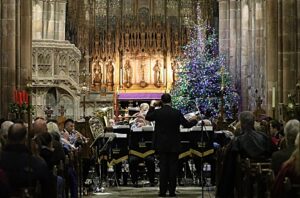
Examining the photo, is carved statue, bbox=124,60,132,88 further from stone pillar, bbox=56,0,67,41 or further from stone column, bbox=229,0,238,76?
stone column, bbox=229,0,238,76

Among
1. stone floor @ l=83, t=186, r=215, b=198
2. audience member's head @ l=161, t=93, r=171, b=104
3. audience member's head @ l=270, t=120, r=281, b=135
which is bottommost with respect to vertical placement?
stone floor @ l=83, t=186, r=215, b=198

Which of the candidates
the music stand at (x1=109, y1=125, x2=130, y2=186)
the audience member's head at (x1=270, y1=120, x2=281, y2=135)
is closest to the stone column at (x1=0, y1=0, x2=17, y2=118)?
the music stand at (x1=109, y1=125, x2=130, y2=186)

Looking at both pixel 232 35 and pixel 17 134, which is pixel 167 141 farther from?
pixel 232 35

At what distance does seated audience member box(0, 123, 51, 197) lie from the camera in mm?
7754

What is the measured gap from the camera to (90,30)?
36.9 meters

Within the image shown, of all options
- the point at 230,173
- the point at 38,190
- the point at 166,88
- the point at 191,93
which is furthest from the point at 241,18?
the point at 38,190

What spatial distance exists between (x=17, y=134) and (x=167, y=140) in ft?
21.2

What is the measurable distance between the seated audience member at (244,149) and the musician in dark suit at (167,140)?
3344 millimetres

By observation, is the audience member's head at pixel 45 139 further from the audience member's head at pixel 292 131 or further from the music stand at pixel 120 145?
the music stand at pixel 120 145

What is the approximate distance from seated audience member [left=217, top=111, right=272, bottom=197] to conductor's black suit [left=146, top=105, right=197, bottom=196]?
3.34 meters

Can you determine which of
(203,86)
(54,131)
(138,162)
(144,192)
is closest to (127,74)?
(203,86)

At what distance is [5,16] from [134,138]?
212 inches

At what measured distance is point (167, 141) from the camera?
1395cm

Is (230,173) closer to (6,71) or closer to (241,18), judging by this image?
(6,71)
